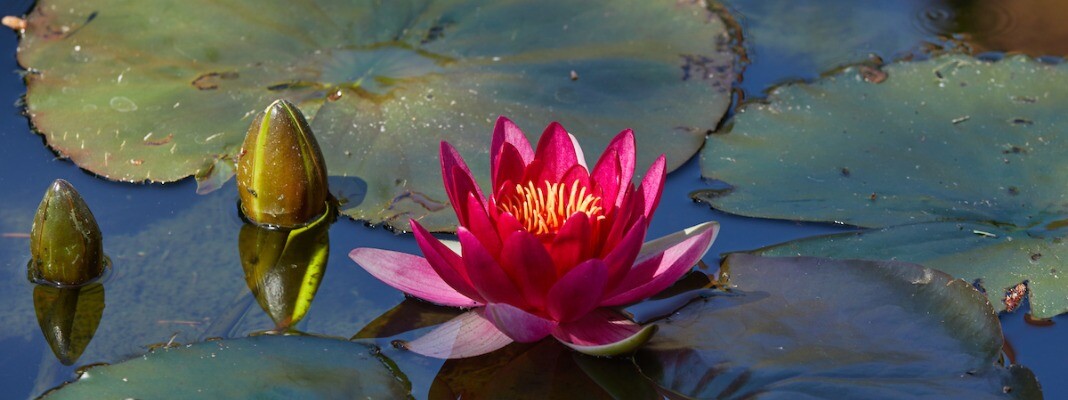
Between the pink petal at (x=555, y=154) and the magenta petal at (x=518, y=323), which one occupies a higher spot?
the pink petal at (x=555, y=154)

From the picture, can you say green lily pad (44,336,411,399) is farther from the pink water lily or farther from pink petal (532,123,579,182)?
pink petal (532,123,579,182)

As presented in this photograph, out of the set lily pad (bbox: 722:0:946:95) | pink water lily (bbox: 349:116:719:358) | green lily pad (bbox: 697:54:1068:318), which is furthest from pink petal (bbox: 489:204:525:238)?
lily pad (bbox: 722:0:946:95)

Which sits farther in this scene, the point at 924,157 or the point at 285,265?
the point at 924,157

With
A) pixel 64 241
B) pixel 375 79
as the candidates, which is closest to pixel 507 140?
pixel 375 79

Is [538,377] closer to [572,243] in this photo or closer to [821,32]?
[572,243]

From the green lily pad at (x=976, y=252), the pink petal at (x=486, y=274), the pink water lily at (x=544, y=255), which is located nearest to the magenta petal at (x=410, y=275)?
the pink water lily at (x=544, y=255)

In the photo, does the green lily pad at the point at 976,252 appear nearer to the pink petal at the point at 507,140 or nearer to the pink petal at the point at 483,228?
the pink petal at the point at 507,140
